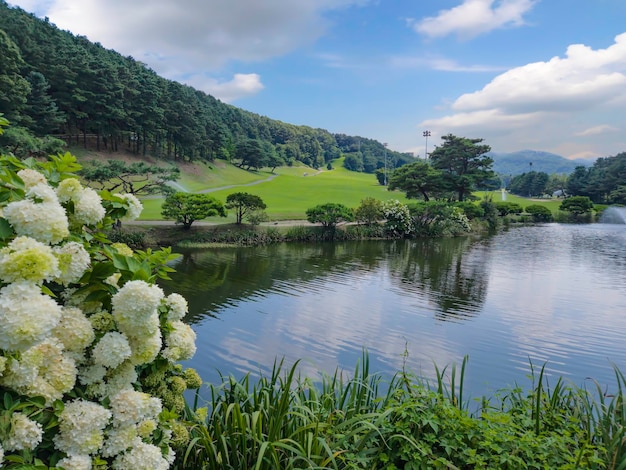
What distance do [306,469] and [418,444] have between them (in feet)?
2.66

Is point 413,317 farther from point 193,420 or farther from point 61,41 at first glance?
point 61,41

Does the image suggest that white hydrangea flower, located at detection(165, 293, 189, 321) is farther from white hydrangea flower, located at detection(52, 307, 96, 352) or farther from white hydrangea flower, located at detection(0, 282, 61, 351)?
white hydrangea flower, located at detection(0, 282, 61, 351)

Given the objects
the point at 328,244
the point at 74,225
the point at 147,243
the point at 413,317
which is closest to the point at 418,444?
the point at 74,225

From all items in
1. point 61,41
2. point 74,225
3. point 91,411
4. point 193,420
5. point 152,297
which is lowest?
point 193,420

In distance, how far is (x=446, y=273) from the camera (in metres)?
20.2

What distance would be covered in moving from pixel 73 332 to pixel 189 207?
26845 mm

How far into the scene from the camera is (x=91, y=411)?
2.06 m

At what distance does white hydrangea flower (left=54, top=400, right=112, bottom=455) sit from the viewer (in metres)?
2.02

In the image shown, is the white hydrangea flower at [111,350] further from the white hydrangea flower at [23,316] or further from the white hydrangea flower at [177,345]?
the white hydrangea flower at [177,345]

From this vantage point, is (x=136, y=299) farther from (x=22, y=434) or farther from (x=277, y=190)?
(x=277, y=190)

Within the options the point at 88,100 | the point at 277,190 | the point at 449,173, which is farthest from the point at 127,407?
the point at 449,173

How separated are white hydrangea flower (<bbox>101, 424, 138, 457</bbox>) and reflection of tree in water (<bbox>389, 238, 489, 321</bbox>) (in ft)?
38.2

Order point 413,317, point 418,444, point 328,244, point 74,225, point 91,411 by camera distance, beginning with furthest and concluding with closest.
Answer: point 328,244
point 413,317
point 418,444
point 74,225
point 91,411

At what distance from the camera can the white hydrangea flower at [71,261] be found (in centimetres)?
210
